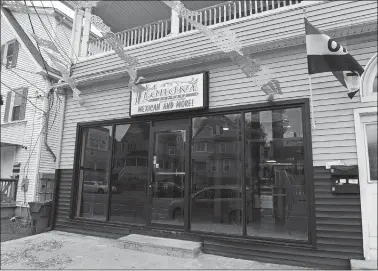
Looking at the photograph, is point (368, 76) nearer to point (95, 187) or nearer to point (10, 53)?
point (95, 187)

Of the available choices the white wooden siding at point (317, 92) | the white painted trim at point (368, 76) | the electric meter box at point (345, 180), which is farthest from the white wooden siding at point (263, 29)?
the electric meter box at point (345, 180)

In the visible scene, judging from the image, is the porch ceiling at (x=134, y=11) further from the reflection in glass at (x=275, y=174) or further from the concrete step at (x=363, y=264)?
the concrete step at (x=363, y=264)

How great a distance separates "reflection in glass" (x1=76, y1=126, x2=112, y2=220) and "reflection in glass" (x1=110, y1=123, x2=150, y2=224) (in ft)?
0.91

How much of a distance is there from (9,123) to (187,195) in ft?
31.9

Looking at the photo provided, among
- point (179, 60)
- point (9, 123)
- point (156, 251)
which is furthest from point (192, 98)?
point (9, 123)

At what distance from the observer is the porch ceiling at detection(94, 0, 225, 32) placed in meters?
8.95

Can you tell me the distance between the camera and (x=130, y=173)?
22.5 feet

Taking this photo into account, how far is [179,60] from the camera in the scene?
616cm

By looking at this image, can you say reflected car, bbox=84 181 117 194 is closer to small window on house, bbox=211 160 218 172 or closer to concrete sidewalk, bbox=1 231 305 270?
concrete sidewalk, bbox=1 231 305 270

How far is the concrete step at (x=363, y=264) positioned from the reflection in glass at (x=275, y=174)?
837mm

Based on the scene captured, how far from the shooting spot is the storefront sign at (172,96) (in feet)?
19.5

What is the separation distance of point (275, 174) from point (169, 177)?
7.48 ft

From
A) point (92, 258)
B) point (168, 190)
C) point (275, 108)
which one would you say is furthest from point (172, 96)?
point (92, 258)

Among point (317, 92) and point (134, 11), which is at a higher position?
point (134, 11)
